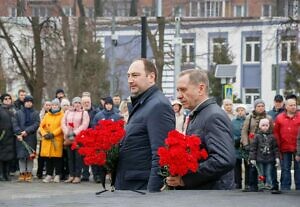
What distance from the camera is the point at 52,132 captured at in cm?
1819

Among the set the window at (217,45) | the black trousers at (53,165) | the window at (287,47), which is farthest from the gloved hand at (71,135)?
the window at (217,45)

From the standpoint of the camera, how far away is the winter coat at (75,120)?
17859 mm

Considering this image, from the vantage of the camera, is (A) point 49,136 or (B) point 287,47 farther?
(B) point 287,47

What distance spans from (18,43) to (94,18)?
13.8 feet

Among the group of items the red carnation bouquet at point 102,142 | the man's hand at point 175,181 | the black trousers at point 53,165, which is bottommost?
the black trousers at point 53,165

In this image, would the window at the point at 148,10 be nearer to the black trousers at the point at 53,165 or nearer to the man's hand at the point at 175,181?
the black trousers at the point at 53,165

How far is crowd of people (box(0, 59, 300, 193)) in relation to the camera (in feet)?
19.2

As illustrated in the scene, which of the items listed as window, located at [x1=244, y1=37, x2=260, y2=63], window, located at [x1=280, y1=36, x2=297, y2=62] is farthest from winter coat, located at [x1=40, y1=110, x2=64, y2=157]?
window, located at [x1=244, y1=37, x2=260, y2=63]

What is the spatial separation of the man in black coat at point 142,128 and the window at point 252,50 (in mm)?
49334

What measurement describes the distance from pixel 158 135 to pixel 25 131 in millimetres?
12258

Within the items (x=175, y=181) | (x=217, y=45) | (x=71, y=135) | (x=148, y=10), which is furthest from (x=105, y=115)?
(x=217, y=45)

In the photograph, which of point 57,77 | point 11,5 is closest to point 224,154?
point 11,5

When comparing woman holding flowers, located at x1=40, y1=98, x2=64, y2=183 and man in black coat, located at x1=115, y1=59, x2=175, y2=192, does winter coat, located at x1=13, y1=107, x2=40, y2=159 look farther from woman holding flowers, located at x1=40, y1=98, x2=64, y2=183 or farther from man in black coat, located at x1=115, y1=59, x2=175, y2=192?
man in black coat, located at x1=115, y1=59, x2=175, y2=192

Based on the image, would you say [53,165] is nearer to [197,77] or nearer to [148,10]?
[197,77]
